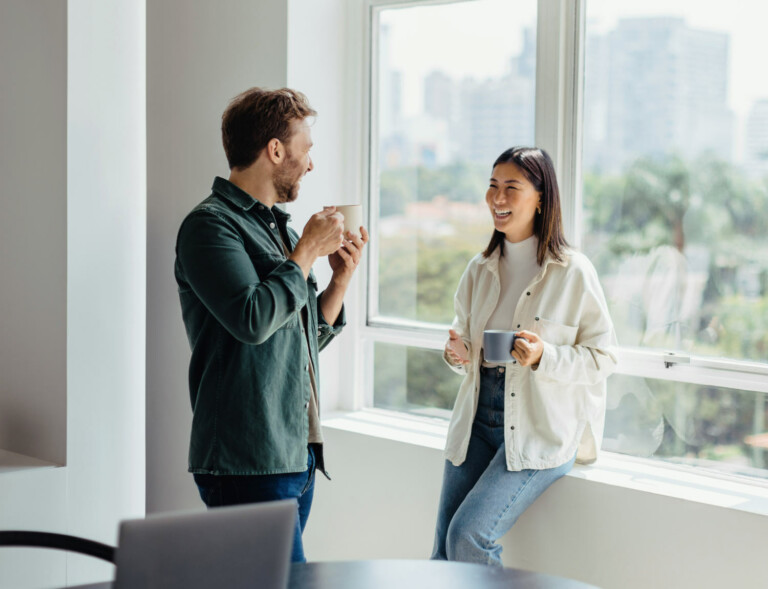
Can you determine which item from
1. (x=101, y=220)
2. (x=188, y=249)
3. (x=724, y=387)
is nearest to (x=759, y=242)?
(x=724, y=387)

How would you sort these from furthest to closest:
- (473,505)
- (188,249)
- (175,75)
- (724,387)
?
(175,75) < (724,387) < (473,505) < (188,249)

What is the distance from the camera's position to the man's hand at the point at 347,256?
6.48 feet

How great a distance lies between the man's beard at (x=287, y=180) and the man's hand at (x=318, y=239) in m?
0.11

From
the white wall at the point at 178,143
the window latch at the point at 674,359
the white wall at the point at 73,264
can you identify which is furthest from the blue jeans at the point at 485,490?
the white wall at the point at 178,143

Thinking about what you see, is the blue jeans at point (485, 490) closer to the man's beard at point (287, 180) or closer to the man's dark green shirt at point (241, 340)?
the man's dark green shirt at point (241, 340)

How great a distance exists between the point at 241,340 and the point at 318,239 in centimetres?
29

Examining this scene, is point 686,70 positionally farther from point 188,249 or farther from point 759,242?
point 188,249

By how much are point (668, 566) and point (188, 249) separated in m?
1.57

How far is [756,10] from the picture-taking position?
7.61 ft

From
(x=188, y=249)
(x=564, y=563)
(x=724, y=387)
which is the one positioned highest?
(x=188, y=249)

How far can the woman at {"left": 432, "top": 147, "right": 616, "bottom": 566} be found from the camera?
2264mm

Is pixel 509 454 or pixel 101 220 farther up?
pixel 101 220

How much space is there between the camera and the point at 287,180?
1.92 meters

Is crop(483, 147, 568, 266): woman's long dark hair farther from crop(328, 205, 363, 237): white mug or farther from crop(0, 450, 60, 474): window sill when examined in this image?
crop(0, 450, 60, 474): window sill
